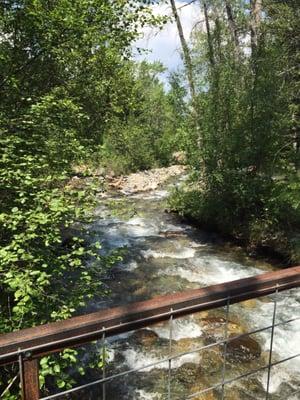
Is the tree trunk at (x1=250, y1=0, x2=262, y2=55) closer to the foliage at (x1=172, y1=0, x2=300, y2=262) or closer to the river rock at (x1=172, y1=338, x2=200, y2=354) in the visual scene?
the foliage at (x1=172, y1=0, x2=300, y2=262)

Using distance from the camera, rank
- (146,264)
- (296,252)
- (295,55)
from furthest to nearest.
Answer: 1. (295,55)
2. (146,264)
3. (296,252)

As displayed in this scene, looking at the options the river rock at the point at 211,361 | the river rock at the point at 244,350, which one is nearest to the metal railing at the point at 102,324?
the river rock at the point at 211,361

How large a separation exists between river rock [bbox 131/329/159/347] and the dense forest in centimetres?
125

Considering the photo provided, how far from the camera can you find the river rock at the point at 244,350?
5.21 m

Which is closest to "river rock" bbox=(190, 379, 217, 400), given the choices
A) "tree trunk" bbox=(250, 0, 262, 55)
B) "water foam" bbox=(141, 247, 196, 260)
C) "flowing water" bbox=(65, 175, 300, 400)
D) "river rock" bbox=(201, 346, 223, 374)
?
"flowing water" bbox=(65, 175, 300, 400)

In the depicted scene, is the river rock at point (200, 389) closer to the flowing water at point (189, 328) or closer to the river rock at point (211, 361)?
the flowing water at point (189, 328)

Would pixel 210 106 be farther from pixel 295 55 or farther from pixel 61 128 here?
pixel 61 128

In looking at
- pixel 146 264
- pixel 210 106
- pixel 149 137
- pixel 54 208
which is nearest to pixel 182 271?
pixel 146 264

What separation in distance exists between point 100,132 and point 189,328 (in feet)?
13.5

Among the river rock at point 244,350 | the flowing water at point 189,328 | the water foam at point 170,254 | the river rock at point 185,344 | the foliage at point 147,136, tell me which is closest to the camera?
the flowing water at point 189,328

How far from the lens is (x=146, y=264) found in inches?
337

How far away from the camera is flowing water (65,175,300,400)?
465cm

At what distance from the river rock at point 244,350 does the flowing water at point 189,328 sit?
0.04 feet

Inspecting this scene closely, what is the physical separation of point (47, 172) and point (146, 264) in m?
4.80
